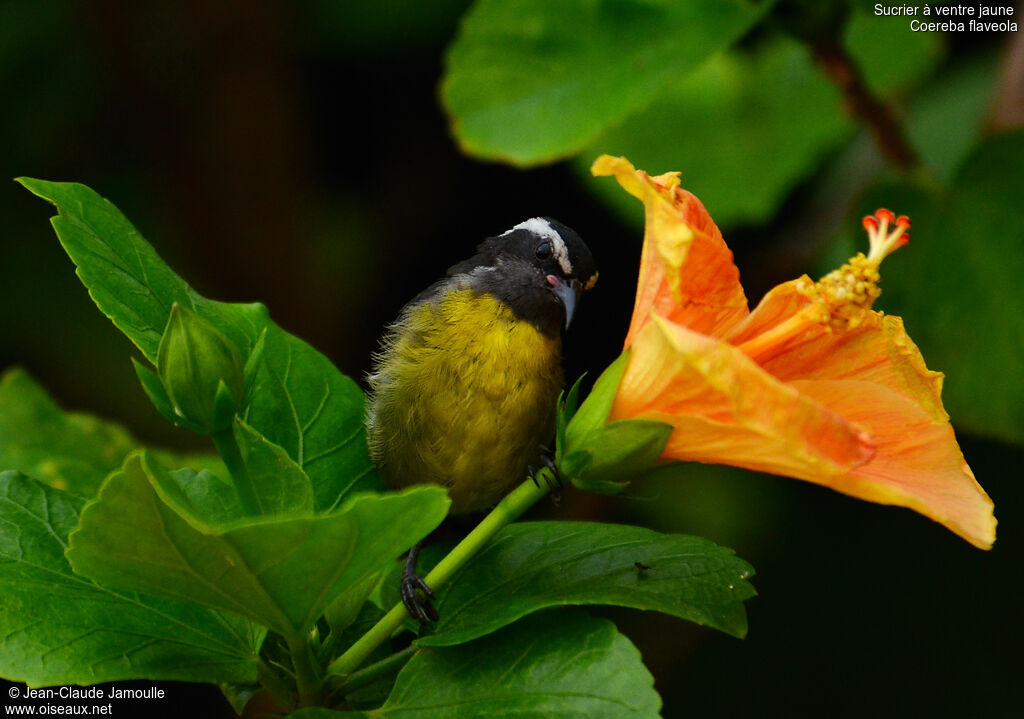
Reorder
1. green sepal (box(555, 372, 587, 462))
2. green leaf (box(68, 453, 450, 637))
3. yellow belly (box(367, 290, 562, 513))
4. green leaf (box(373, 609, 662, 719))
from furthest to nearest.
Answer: yellow belly (box(367, 290, 562, 513)) < green sepal (box(555, 372, 587, 462)) < green leaf (box(373, 609, 662, 719)) < green leaf (box(68, 453, 450, 637))

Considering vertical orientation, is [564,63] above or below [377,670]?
above

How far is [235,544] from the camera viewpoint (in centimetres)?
93

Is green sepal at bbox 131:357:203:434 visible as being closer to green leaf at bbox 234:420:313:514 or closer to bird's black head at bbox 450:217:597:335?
green leaf at bbox 234:420:313:514

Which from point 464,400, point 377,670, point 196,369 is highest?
point 196,369

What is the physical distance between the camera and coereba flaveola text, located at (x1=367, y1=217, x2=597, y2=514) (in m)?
1.62

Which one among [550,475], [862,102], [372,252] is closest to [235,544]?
[550,475]

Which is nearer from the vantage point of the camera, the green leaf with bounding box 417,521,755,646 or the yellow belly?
the green leaf with bounding box 417,521,755,646

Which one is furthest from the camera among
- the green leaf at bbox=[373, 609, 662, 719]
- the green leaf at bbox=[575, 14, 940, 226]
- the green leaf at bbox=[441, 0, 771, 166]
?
the green leaf at bbox=[575, 14, 940, 226]

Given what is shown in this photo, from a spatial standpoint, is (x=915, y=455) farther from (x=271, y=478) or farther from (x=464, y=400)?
(x=464, y=400)

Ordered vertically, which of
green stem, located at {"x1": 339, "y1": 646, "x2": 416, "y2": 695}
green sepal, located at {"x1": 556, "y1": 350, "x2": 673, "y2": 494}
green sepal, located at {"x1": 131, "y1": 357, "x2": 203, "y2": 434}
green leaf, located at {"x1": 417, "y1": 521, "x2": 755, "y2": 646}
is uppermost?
green sepal, located at {"x1": 131, "y1": 357, "x2": 203, "y2": 434}

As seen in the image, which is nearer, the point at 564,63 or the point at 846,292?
the point at 846,292

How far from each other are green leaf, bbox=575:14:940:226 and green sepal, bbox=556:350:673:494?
56.6 inches

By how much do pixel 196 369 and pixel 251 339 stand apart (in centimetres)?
27

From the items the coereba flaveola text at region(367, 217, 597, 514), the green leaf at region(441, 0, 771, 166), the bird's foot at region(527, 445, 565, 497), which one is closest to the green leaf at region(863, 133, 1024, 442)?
the green leaf at region(441, 0, 771, 166)
